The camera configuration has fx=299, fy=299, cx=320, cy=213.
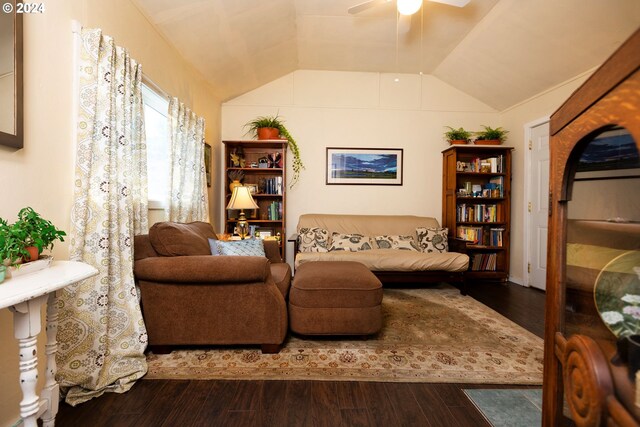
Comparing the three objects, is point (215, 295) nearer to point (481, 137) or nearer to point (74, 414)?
point (74, 414)

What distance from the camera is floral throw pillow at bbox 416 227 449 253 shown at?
12.9 feet

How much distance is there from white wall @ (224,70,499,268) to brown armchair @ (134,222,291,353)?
241 cm

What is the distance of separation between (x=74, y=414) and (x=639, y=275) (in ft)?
7.04

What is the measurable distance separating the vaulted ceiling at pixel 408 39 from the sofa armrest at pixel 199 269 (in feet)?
6.30

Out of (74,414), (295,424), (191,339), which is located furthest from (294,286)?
(74,414)

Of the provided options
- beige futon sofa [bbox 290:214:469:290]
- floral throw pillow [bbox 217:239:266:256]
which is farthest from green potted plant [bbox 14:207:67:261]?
beige futon sofa [bbox 290:214:469:290]

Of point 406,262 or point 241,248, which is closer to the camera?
point 241,248

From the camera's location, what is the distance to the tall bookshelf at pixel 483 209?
4086 millimetres

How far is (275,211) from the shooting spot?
13.6ft

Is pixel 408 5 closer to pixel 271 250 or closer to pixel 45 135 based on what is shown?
pixel 271 250

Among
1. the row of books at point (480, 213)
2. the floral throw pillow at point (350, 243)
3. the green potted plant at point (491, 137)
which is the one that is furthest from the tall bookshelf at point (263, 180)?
the green potted plant at point (491, 137)

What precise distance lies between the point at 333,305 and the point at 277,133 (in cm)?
268

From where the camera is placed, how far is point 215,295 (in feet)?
6.33

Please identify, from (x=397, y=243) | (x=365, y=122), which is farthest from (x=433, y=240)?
(x=365, y=122)
